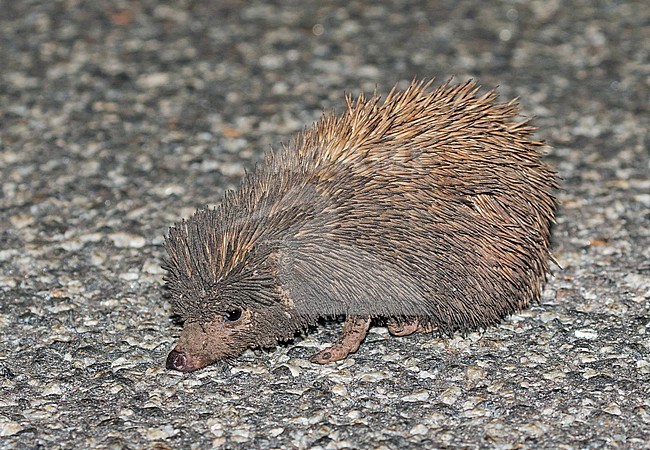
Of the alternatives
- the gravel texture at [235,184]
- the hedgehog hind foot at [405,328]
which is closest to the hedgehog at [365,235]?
the hedgehog hind foot at [405,328]

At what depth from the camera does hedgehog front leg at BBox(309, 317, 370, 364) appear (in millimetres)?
4523

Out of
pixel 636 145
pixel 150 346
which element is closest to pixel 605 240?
pixel 636 145

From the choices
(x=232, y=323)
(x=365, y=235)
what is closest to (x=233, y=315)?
(x=232, y=323)

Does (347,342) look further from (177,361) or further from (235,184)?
(235,184)

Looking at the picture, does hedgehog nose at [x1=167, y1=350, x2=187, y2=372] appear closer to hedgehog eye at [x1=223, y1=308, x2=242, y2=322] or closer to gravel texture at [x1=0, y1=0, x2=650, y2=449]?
gravel texture at [x1=0, y1=0, x2=650, y2=449]

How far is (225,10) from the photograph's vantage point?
8.34 m

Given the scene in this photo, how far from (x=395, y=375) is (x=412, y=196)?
2.77ft

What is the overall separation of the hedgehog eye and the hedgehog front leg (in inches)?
19.2

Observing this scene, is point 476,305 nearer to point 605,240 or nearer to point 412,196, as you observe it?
point 412,196

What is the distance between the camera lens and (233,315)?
427cm

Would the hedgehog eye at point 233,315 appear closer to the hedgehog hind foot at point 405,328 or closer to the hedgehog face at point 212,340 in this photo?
the hedgehog face at point 212,340

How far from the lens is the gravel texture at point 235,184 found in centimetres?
424

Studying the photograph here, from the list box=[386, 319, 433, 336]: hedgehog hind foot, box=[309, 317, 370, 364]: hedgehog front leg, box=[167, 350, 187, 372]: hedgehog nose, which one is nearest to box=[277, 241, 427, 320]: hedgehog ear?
box=[309, 317, 370, 364]: hedgehog front leg

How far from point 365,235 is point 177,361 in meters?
1.00
